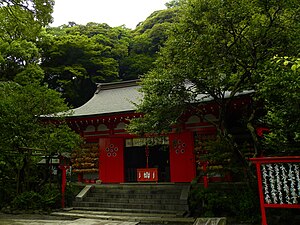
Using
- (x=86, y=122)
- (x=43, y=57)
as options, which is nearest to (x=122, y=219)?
(x=86, y=122)

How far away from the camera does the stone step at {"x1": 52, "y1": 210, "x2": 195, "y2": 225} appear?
838cm

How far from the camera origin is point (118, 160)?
44.2 feet

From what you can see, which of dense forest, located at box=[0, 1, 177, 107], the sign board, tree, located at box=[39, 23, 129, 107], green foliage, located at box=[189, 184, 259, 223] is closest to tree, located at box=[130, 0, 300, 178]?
green foliage, located at box=[189, 184, 259, 223]

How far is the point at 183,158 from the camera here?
12320mm

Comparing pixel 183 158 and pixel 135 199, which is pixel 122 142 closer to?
pixel 183 158

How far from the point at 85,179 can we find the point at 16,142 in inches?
216

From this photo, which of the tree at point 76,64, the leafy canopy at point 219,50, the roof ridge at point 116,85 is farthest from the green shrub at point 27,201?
the tree at point 76,64

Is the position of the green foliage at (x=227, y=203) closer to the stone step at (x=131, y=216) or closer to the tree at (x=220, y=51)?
the stone step at (x=131, y=216)

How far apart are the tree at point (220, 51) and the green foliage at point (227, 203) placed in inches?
49.4

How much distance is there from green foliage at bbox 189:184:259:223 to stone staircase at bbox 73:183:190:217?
1.54 feet

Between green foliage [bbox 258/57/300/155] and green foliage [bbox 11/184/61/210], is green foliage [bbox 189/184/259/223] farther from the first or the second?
green foliage [bbox 11/184/61/210]

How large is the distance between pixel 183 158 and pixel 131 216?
13.5ft

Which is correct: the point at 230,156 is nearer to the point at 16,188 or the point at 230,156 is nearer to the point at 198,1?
the point at 198,1

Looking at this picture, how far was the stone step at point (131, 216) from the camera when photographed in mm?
8383
